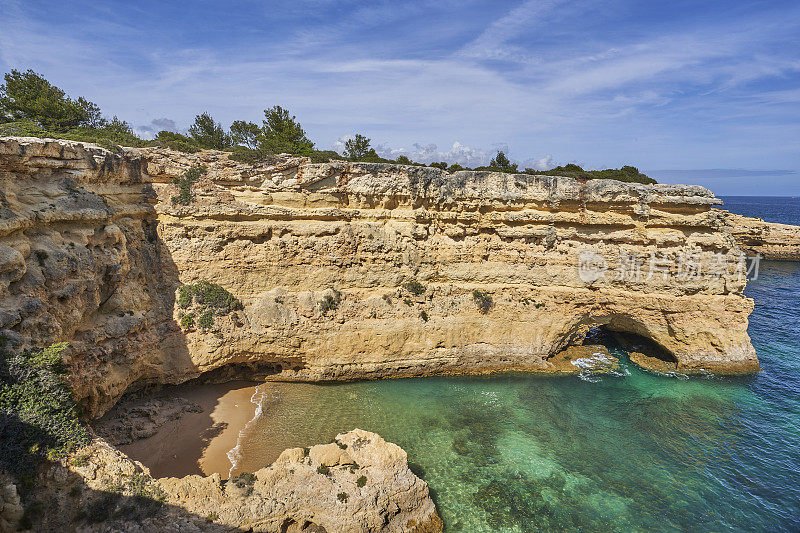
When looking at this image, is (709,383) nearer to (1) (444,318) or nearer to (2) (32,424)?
(1) (444,318)

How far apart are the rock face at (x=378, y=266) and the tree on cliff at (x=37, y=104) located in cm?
973

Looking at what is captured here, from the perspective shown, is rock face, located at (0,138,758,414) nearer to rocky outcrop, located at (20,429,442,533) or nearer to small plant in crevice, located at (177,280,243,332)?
small plant in crevice, located at (177,280,243,332)

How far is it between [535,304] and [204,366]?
18.7 metres

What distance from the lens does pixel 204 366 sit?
56.4ft

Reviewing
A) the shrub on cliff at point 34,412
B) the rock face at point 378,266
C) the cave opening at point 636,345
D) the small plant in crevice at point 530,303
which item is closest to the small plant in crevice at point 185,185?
the rock face at point 378,266

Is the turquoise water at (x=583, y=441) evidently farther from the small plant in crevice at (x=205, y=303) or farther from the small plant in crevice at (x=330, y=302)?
the small plant in crevice at (x=205, y=303)

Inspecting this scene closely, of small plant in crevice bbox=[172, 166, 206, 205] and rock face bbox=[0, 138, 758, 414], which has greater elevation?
small plant in crevice bbox=[172, 166, 206, 205]

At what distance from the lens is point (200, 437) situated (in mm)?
14867

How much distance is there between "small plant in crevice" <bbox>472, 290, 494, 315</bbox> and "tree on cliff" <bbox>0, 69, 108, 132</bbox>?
27.5 meters

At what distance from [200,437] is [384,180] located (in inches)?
603

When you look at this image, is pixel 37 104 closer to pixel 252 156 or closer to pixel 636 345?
pixel 252 156

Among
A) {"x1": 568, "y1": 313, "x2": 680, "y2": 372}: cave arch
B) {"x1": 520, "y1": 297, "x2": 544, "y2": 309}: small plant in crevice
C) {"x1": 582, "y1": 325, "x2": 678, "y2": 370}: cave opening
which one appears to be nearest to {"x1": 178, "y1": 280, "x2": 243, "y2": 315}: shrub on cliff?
{"x1": 520, "y1": 297, "x2": 544, "y2": 309}: small plant in crevice

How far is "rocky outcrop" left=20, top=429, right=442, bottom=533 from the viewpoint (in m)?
9.13

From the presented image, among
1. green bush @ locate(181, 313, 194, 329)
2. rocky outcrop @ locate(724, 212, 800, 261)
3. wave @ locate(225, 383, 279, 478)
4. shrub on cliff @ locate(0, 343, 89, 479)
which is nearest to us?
shrub on cliff @ locate(0, 343, 89, 479)
